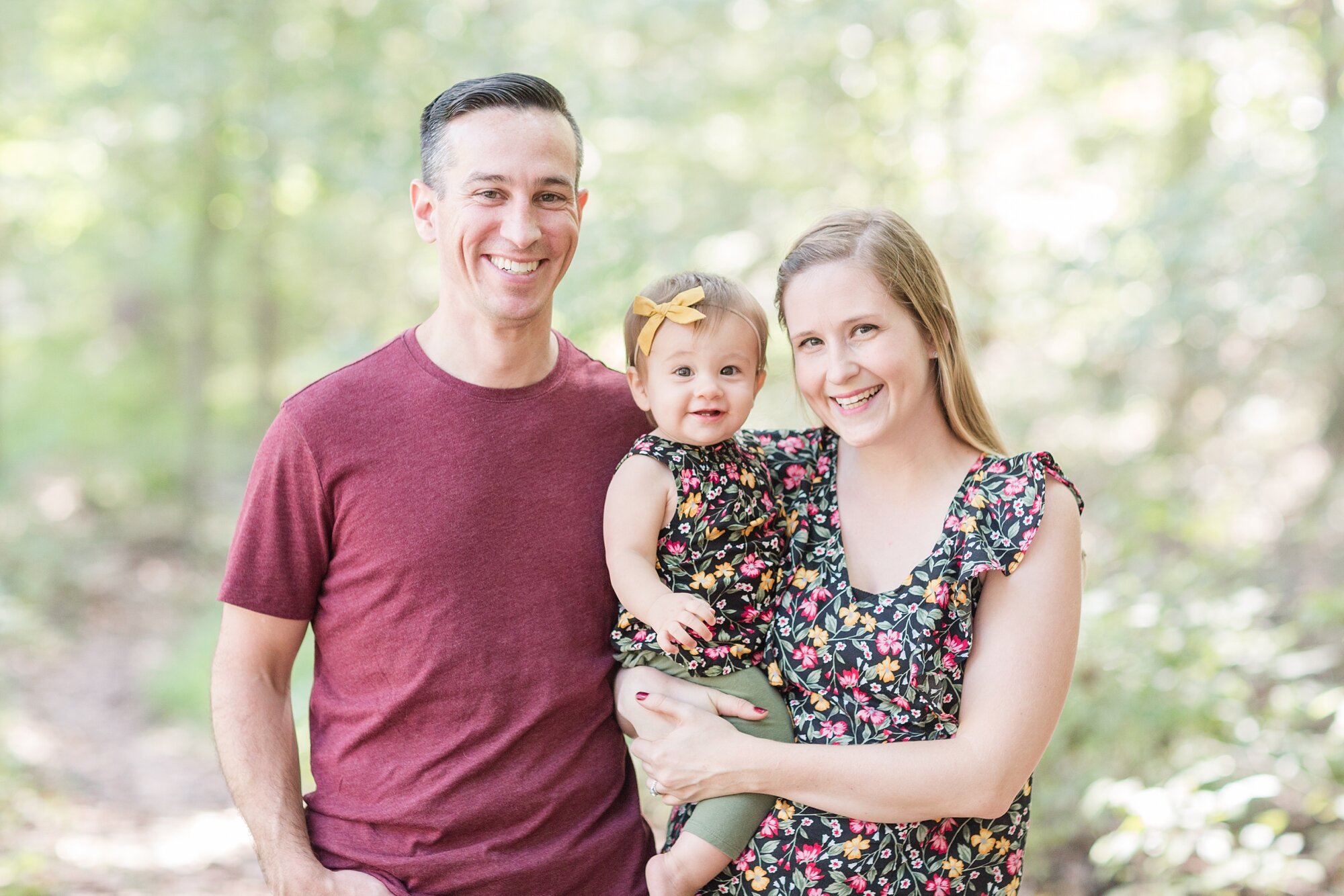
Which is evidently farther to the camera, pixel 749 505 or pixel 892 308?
pixel 749 505

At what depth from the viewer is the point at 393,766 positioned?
7.54 feet

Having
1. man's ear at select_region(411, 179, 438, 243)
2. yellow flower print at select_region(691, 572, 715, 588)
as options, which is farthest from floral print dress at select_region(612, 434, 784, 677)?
man's ear at select_region(411, 179, 438, 243)

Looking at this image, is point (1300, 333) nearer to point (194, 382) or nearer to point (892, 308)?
point (892, 308)

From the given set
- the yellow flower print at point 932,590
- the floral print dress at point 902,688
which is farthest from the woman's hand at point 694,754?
the yellow flower print at point 932,590

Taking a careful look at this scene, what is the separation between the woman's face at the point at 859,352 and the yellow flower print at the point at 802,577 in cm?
30

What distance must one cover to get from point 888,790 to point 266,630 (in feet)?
4.24

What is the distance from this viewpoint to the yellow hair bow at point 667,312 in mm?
2324

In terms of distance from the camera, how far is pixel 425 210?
2.46m

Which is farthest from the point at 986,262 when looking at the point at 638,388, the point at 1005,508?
the point at 1005,508

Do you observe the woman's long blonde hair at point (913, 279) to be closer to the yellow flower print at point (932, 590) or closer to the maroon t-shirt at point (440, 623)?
the yellow flower print at point (932, 590)

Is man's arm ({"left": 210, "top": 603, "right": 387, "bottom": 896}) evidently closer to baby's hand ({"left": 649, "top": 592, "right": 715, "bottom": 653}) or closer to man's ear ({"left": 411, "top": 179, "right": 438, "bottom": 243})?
baby's hand ({"left": 649, "top": 592, "right": 715, "bottom": 653})

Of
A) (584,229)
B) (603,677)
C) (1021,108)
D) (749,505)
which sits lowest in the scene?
(603,677)

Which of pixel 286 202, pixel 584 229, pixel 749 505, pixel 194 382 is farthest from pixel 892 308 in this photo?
pixel 194 382

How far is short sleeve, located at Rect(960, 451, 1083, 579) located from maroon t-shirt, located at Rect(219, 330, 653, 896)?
0.78 metres
